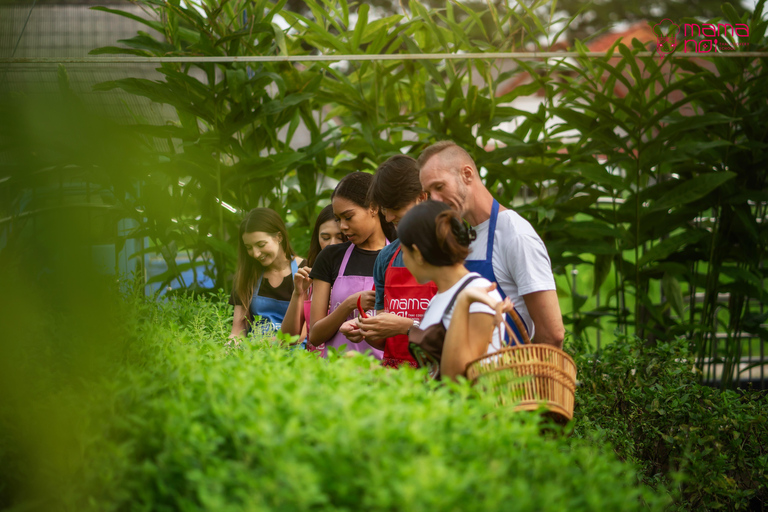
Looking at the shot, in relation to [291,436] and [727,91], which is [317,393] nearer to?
[291,436]

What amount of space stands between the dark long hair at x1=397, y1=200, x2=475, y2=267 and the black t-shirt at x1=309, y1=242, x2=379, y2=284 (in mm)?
684

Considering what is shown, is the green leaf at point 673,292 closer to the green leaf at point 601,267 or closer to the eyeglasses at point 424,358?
the green leaf at point 601,267

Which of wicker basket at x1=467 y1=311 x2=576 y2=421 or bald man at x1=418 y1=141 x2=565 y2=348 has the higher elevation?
bald man at x1=418 y1=141 x2=565 y2=348

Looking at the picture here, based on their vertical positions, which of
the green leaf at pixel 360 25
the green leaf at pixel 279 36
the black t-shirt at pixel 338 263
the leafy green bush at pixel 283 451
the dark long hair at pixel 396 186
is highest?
the green leaf at pixel 360 25

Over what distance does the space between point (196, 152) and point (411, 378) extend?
2.08m

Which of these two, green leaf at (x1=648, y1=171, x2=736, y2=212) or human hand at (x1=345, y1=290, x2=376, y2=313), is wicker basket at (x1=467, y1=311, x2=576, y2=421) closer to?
human hand at (x1=345, y1=290, x2=376, y2=313)

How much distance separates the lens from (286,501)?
3.16 feet

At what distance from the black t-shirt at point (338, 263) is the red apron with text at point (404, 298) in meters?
0.30

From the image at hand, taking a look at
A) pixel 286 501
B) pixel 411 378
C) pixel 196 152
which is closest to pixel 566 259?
pixel 196 152

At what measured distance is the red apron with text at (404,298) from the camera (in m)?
1.95

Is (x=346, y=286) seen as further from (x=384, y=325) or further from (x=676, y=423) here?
(x=676, y=423)

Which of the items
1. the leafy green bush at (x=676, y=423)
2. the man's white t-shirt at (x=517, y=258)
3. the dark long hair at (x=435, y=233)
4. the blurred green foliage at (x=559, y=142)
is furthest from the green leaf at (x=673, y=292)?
the dark long hair at (x=435, y=233)

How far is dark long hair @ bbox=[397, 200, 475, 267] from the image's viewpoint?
1540 millimetres


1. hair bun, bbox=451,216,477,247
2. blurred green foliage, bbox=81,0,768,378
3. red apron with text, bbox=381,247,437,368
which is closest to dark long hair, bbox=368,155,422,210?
red apron with text, bbox=381,247,437,368
